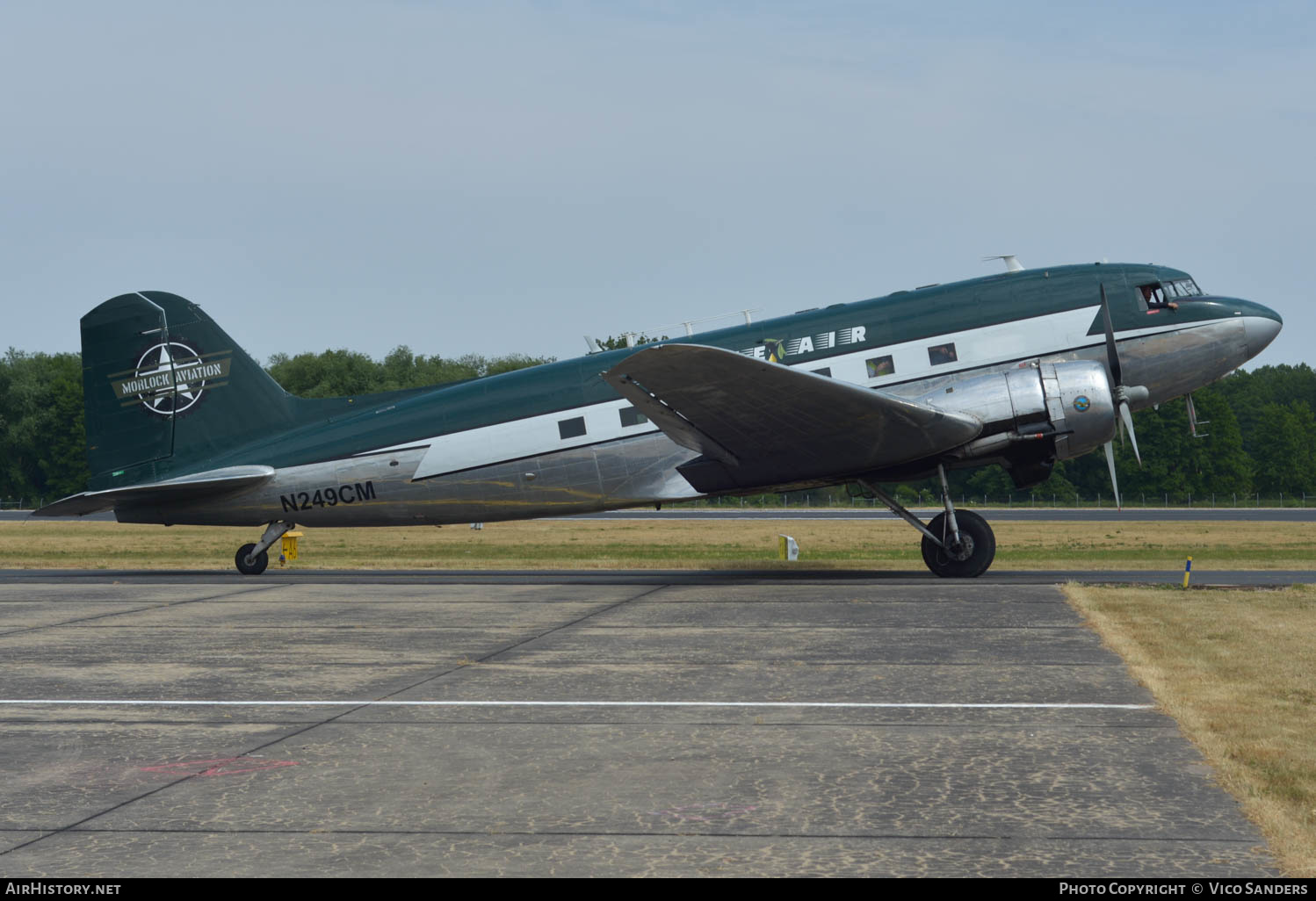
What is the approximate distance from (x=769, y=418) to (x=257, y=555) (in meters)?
11.3

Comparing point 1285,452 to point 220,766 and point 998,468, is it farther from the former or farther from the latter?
point 220,766

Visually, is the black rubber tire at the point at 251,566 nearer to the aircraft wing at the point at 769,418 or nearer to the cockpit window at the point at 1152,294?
the aircraft wing at the point at 769,418

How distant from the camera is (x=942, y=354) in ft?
66.2

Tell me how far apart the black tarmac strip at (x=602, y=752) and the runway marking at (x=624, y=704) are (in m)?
0.04

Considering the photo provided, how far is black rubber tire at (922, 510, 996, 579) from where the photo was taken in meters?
20.5

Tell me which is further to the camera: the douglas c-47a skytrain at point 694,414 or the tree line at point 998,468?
the tree line at point 998,468

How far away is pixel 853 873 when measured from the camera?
209 inches

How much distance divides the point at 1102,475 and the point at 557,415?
82.4 meters

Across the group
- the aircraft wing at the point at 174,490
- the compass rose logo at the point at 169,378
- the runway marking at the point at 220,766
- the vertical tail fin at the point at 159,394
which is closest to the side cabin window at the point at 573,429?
the aircraft wing at the point at 174,490

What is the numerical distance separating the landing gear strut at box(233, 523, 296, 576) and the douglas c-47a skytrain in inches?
2.0

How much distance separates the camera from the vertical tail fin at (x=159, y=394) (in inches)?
925

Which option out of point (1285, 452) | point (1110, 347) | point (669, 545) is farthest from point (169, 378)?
point (1285, 452)

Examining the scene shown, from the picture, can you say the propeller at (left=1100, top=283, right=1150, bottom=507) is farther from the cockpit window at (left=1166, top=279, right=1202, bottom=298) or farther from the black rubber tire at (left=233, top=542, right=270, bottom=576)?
the black rubber tire at (left=233, top=542, right=270, bottom=576)
